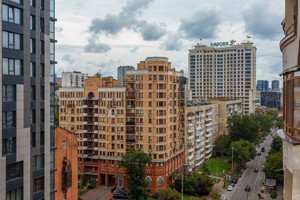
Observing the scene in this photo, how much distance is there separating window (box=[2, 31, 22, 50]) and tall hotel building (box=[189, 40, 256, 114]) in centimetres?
11146

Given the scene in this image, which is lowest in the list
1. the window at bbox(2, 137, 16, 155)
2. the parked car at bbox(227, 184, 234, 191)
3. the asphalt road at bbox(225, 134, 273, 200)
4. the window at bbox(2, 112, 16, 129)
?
the asphalt road at bbox(225, 134, 273, 200)

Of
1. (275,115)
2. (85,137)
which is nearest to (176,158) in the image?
(85,137)

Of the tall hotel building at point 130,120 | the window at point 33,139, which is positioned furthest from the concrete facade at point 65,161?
the tall hotel building at point 130,120

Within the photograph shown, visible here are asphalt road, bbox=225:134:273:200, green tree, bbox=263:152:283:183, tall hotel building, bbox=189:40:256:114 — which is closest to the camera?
asphalt road, bbox=225:134:273:200

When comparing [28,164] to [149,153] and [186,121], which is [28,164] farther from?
[186,121]

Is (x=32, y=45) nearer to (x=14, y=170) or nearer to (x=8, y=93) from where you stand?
(x=8, y=93)

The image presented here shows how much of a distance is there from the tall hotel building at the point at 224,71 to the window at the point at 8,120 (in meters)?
112

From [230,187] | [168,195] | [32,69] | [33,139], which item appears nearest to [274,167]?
[230,187]

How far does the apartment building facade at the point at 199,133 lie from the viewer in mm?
68188

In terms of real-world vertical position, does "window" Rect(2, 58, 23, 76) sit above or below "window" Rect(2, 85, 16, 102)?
above

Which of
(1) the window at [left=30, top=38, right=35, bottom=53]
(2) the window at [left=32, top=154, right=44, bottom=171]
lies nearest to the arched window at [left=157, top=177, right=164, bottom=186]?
(2) the window at [left=32, top=154, right=44, bottom=171]

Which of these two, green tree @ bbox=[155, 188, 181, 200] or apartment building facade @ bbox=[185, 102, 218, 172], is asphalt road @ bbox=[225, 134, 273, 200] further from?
green tree @ bbox=[155, 188, 181, 200]

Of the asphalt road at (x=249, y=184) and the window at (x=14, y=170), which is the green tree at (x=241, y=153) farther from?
the window at (x=14, y=170)

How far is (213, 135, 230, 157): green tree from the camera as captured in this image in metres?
82.9
